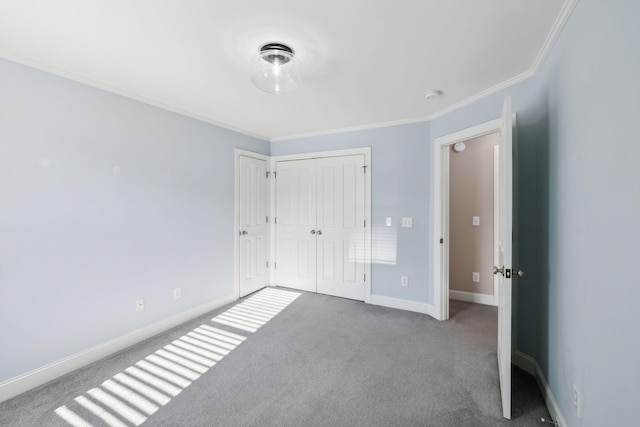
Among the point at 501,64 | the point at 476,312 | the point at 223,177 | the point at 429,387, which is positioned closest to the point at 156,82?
the point at 223,177

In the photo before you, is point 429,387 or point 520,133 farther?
point 520,133

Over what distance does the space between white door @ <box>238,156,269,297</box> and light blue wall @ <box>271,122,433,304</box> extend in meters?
1.42

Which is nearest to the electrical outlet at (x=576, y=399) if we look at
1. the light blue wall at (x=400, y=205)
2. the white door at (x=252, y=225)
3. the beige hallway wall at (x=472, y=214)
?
the light blue wall at (x=400, y=205)

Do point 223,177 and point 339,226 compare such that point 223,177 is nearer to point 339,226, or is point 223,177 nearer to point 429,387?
point 339,226

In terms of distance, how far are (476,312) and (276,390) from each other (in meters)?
2.61

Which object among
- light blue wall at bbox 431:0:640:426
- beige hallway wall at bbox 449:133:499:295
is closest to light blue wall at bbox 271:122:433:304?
beige hallway wall at bbox 449:133:499:295

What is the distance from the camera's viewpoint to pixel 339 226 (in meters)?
3.86

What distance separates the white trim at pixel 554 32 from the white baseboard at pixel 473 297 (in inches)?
108

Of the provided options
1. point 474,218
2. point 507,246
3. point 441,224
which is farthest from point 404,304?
point 507,246

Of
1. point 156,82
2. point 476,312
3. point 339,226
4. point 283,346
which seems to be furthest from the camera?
point 339,226

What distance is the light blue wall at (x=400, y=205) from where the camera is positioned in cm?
331

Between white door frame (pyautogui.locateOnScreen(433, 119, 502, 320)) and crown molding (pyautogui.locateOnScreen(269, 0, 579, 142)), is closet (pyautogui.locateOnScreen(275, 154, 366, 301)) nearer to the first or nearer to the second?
crown molding (pyautogui.locateOnScreen(269, 0, 579, 142))

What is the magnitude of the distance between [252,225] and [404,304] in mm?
2342

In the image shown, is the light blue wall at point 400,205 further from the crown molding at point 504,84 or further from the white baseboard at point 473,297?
the white baseboard at point 473,297
